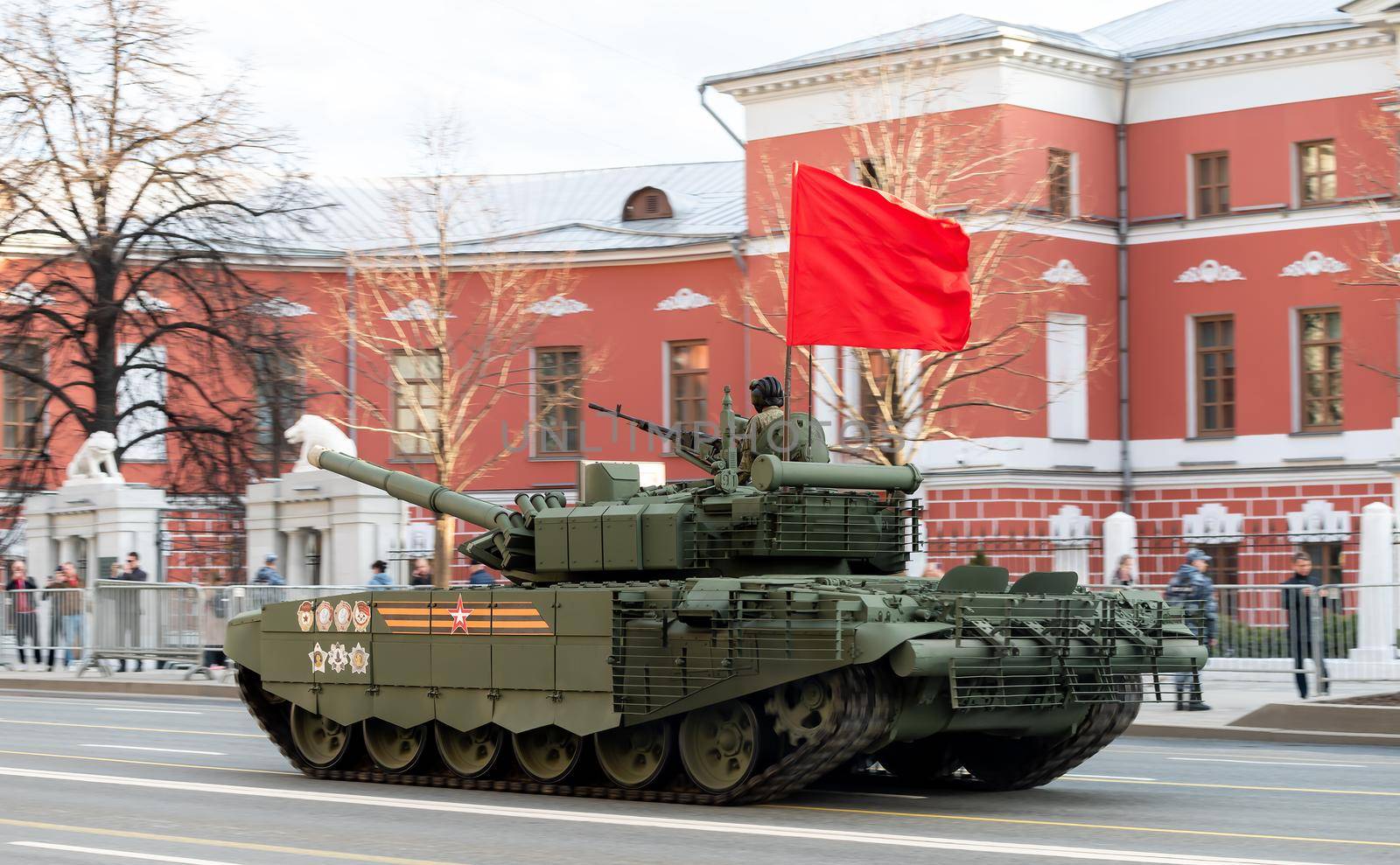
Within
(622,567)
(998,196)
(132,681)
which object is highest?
(998,196)

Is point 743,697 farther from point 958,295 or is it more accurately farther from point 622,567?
point 958,295

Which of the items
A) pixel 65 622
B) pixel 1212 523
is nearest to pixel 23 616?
pixel 65 622

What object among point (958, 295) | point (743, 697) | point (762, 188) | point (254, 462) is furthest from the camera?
point (762, 188)

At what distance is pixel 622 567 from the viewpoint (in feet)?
46.7

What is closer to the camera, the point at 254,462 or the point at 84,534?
the point at 84,534

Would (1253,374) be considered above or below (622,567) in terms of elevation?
above

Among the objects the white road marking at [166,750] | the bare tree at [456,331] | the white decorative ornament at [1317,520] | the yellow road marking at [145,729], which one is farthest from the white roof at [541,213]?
the white road marking at [166,750]

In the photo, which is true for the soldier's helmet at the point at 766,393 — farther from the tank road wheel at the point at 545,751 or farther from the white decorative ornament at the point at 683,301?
the white decorative ornament at the point at 683,301

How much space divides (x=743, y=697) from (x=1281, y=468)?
86.0ft

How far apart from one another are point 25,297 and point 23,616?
8254 millimetres

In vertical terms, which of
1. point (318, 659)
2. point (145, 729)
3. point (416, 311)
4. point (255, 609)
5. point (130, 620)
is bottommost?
point (145, 729)

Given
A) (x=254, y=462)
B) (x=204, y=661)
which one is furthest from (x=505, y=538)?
(x=254, y=462)

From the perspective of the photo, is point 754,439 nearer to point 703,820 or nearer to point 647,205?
point 703,820

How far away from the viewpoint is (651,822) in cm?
1200
